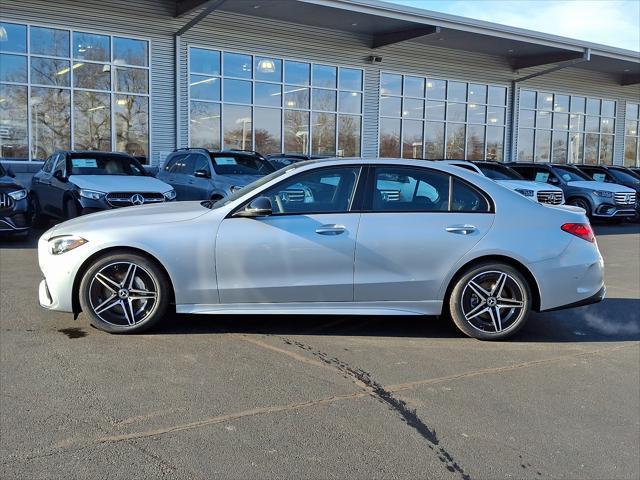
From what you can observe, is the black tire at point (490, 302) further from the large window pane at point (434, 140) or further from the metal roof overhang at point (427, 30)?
the large window pane at point (434, 140)

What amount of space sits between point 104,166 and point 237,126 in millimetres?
10034

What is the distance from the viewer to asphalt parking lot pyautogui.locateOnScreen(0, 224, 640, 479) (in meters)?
3.29

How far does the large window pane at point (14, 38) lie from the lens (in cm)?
1786

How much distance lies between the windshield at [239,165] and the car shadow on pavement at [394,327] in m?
7.10

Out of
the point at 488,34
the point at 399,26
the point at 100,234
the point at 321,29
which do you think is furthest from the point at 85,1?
the point at 100,234

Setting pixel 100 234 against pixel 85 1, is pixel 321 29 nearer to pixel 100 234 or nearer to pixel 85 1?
pixel 85 1

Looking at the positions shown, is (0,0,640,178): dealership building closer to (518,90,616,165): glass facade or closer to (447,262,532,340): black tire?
(518,90,616,165): glass facade

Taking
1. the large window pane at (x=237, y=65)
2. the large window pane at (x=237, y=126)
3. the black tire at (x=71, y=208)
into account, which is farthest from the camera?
the large window pane at (x=237, y=126)

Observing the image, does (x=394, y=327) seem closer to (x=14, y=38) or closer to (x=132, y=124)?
(x=132, y=124)

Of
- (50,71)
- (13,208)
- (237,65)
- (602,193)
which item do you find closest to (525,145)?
(602,193)

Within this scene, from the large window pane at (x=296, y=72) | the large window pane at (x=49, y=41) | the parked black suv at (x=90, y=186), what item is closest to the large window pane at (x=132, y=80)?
the large window pane at (x=49, y=41)

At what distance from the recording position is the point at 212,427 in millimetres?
3643

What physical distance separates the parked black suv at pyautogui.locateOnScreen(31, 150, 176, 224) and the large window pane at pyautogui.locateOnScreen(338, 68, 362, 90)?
1292 cm

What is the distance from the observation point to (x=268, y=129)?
22875 millimetres
